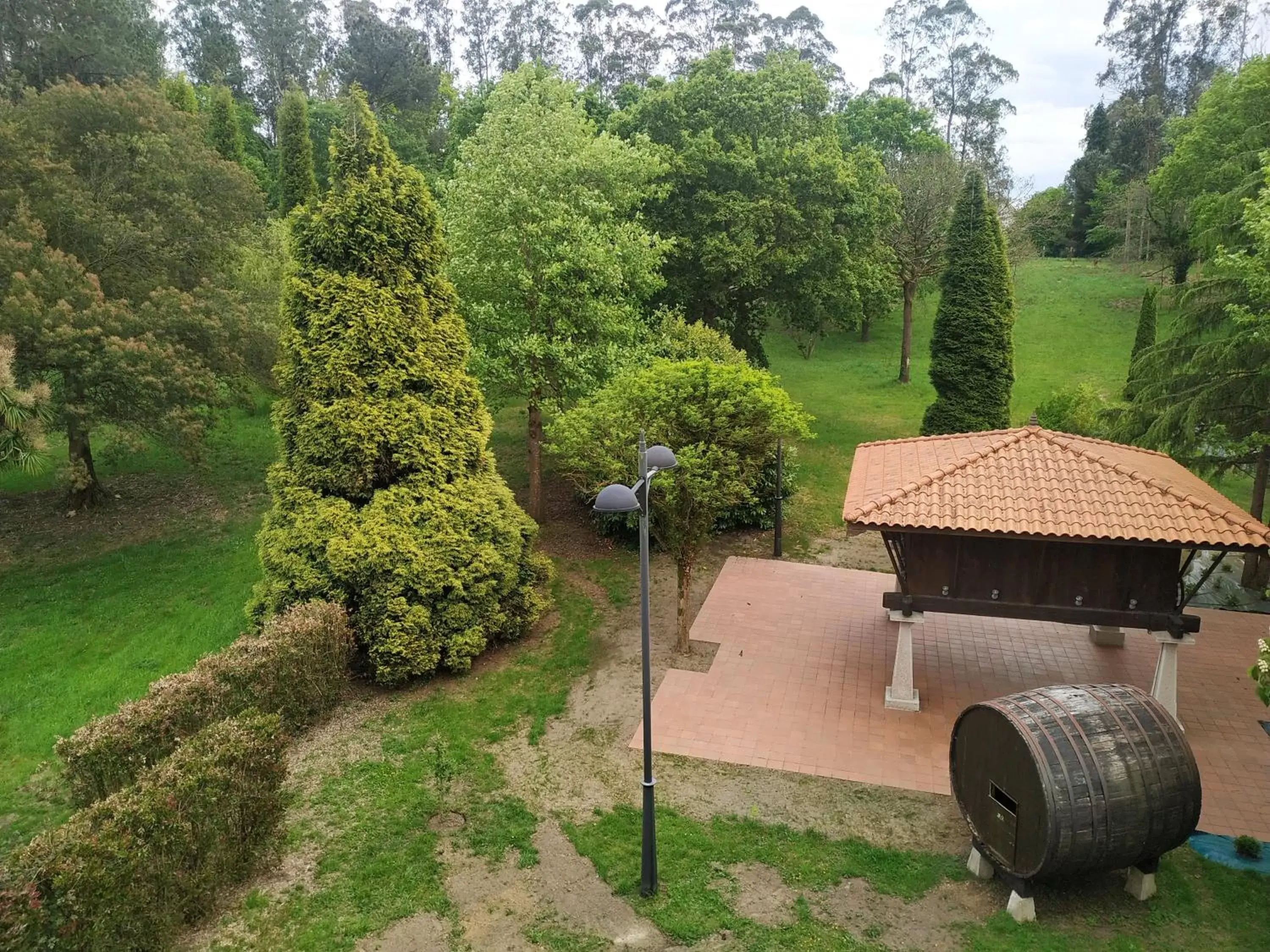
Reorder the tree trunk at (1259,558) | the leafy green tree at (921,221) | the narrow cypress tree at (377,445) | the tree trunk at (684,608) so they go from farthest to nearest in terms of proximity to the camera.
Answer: the leafy green tree at (921,221), the tree trunk at (1259,558), the tree trunk at (684,608), the narrow cypress tree at (377,445)

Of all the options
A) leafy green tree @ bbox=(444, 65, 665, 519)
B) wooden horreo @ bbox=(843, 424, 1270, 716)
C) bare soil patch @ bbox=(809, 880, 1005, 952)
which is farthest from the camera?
leafy green tree @ bbox=(444, 65, 665, 519)

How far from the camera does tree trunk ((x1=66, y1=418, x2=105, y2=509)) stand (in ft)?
57.7

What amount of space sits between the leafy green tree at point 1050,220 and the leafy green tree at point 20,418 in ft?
113

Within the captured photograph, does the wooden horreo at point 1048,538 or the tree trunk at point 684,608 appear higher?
the wooden horreo at point 1048,538

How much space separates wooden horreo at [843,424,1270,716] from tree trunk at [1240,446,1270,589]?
19.2 feet


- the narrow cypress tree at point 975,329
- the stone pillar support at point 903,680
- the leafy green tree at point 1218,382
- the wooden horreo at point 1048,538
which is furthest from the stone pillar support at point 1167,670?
the narrow cypress tree at point 975,329

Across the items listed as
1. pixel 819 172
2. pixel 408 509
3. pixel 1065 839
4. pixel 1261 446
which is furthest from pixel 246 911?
pixel 819 172

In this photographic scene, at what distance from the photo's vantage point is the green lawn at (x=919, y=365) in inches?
961

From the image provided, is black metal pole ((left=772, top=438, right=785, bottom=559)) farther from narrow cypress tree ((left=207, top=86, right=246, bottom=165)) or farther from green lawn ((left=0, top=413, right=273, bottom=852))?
narrow cypress tree ((left=207, top=86, right=246, bottom=165))

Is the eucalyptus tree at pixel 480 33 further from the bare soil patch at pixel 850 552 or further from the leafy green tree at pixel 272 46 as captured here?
the bare soil patch at pixel 850 552

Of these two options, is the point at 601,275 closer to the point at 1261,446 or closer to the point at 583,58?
the point at 1261,446

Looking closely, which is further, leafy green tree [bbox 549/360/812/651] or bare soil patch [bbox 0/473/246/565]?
bare soil patch [bbox 0/473/246/565]

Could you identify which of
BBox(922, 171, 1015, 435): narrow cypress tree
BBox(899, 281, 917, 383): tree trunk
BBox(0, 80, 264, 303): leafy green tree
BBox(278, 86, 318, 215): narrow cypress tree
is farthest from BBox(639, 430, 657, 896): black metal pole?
BBox(278, 86, 318, 215): narrow cypress tree

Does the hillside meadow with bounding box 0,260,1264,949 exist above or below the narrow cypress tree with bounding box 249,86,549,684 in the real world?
below
